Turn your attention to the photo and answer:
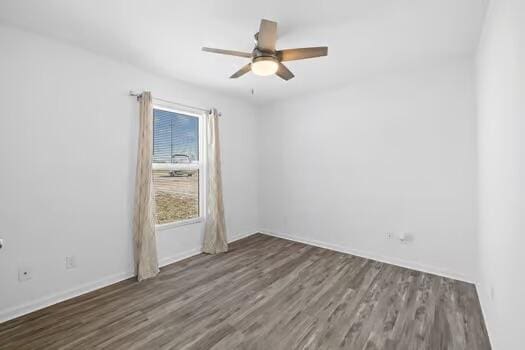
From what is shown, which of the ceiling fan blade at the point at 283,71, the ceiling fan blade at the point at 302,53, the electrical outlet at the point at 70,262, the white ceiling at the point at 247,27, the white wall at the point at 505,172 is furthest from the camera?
the electrical outlet at the point at 70,262

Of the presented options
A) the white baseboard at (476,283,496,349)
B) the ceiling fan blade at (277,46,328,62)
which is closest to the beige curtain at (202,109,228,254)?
the ceiling fan blade at (277,46,328,62)

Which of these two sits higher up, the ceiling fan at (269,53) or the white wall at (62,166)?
the ceiling fan at (269,53)

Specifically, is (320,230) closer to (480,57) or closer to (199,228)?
(199,228)

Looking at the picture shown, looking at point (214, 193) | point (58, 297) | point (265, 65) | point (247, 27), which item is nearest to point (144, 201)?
point (214, 193)

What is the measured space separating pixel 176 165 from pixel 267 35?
2355 mm

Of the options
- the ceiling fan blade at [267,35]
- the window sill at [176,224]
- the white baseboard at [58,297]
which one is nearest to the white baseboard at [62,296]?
the white baseboard at [58,297]

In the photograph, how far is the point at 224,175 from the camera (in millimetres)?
4137

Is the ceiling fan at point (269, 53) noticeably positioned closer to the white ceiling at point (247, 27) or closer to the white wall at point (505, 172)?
the white ceiling at point (247, 27)

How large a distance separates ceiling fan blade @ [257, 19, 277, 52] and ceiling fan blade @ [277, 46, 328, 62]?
0.37 feet

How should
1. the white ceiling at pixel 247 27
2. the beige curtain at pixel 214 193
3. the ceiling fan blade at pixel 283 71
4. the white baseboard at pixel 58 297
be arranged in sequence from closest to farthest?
the white ceiling at pixel 247 27 → the white baseboard at pixel 58 297 → the ceiling fan blade at pixel 283 71 → the beige curtain at pixel 214 193

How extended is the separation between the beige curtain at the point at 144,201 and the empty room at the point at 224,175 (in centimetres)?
2

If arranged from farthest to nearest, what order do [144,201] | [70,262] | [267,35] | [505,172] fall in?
1. [144,201]
2. [70,262]
3. [267,35]
4. [505,172]

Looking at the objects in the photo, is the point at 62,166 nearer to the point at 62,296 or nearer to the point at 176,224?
the point at 62,296

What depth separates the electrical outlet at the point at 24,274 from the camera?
2.15 m
